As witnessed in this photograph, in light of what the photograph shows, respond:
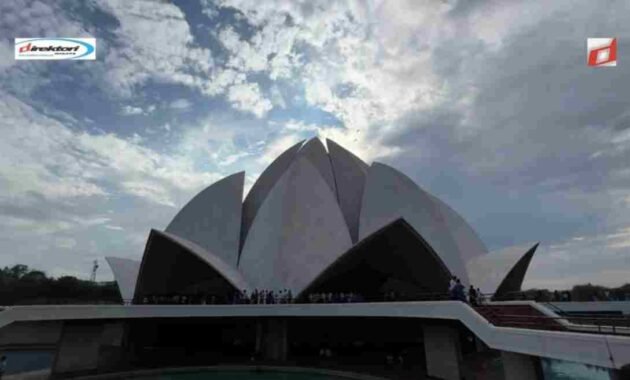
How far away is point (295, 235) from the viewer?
74.5 feet

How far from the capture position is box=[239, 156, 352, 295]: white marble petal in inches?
846

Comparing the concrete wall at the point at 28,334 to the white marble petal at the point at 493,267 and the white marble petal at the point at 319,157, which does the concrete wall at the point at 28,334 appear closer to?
the white marble petal at the point at 319,157

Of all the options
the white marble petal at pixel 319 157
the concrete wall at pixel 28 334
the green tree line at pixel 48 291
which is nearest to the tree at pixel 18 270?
the green tree line at pixel 48 291

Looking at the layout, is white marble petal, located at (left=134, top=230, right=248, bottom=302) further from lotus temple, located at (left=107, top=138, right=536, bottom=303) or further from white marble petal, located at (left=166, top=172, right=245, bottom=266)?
white marble petal, located at (left=166, top=172, right=245, bottom=266)

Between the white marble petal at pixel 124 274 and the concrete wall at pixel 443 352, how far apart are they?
1785 cm

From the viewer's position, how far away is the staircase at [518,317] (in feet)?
30.1

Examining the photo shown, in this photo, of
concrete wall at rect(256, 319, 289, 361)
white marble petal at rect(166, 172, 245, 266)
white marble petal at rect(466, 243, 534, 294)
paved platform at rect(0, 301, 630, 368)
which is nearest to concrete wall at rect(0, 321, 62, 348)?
white marble petal at rect(166, 172, 245, 266)

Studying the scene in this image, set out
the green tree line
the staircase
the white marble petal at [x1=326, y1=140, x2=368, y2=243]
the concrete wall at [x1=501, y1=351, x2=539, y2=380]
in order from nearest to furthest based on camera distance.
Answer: the staircase → the concrete wall at [x1=501, y1=351, x2=539, y2=380] → the white marble petal at [x1=326, y1=140, x2=368, y2=243] → the green tree line

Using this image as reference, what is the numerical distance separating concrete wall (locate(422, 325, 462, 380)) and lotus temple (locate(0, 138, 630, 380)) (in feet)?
0.16

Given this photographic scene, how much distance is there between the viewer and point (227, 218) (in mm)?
25797

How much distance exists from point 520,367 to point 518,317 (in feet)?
4.24

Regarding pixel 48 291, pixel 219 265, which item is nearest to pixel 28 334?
pixel 48 291

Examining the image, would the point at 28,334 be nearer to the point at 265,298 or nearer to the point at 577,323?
the point at 265,298

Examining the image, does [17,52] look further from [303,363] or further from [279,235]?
[303,363]
